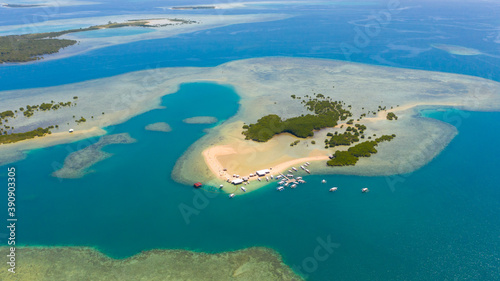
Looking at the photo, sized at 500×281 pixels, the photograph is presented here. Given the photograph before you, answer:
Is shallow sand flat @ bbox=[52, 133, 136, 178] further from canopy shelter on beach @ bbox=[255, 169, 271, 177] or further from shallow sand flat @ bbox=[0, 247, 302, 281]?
canopy shelter on beach @ bbox=[255, 169, 271, 177]

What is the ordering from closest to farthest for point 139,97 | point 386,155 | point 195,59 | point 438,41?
point 386,155 < point 139,97 < point 195,59 < point 438,41

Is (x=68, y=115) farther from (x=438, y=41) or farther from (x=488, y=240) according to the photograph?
(x=438, y=41)

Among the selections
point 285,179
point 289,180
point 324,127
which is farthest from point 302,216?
point 324,127

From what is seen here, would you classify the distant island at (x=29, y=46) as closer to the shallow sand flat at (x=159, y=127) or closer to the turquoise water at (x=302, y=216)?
the shallow sand flat at (x=159, y=127)

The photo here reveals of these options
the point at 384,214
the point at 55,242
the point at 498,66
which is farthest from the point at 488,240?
the point at 498,66

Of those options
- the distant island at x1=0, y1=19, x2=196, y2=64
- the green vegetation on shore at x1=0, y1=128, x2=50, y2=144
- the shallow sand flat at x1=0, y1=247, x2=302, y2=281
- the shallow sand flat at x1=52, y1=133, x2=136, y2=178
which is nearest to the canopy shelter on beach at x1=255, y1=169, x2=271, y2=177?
the shallow sand flat at x1=0, y1=247, x2=302, y2=281

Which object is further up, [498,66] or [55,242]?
[498,66]
